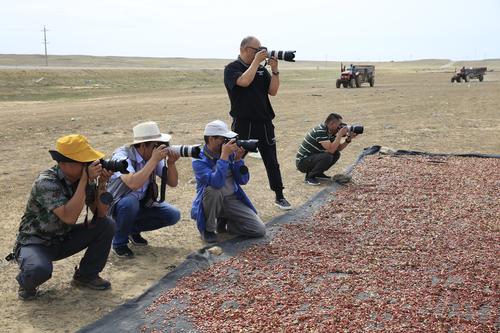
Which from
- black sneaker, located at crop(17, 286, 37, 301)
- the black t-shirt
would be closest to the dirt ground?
black sneaker, located at crop(17, 286, 37, 301)

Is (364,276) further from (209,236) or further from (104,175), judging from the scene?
(104,175)

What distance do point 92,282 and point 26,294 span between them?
1.39ft

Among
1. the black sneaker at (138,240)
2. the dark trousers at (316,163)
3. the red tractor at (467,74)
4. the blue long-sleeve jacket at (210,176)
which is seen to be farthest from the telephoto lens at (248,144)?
the red tractor at (467,74)

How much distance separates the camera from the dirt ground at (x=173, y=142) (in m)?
3.80

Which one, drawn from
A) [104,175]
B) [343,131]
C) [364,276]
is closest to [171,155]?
[104,175]

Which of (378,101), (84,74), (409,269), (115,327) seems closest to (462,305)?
(409,269)

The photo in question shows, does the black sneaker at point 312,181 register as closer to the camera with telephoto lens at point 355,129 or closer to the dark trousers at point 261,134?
the camera with telephoto lens at point 355,129

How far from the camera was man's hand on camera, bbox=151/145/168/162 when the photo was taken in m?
4.32

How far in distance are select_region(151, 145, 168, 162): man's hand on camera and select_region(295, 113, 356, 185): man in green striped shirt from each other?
9.97 feet

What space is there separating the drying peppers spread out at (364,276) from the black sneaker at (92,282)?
0.48 m

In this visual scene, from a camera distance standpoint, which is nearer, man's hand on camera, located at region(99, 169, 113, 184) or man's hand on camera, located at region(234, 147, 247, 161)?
man's hand on camera, located at region(99, 169, 113, 184)

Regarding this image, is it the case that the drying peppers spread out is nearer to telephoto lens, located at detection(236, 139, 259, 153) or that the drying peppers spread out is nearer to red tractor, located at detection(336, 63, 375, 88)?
telephoto lens, located at detection(236, 139, 259, 153)

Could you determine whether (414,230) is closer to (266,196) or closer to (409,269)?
(409,269)

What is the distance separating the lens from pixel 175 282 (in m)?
3.98
